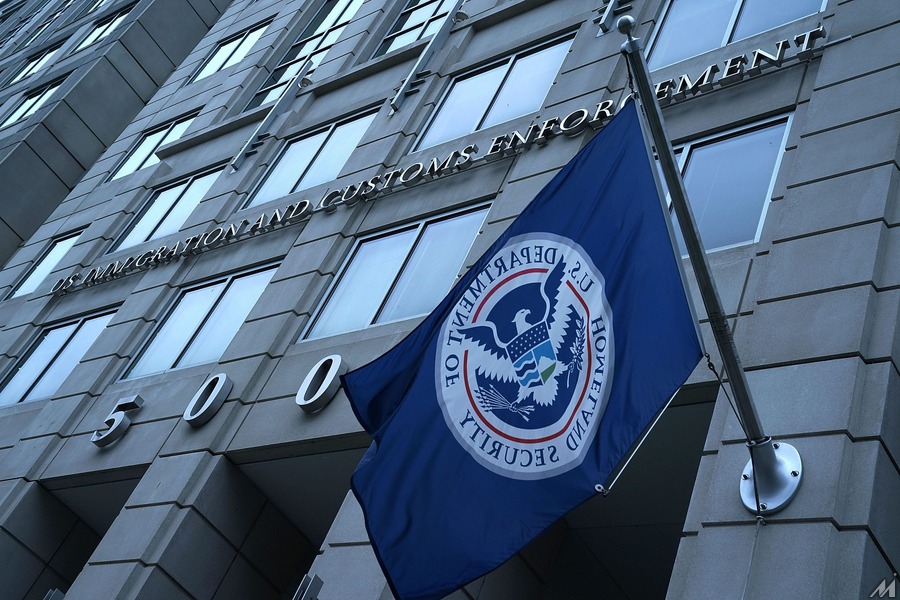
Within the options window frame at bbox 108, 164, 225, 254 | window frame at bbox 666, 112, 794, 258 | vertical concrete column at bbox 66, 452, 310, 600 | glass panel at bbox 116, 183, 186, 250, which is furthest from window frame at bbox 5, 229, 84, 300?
window frame at bbox 666, 112, 794, 258

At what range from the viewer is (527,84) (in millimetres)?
17906

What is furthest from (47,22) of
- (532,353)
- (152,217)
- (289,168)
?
(532,353)

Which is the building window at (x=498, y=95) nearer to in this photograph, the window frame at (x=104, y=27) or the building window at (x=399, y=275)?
the building window at (x=399, y=275)

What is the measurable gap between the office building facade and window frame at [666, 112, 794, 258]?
39 mm

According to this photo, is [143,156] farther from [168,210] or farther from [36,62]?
[36,62]

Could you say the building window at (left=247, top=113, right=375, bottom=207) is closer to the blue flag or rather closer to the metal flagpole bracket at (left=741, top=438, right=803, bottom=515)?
the blue flag

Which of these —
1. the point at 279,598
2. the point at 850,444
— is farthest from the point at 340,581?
the point at 850,444

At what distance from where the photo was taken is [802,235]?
10.6m

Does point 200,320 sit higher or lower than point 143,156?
lower

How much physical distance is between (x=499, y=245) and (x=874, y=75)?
18.8ft

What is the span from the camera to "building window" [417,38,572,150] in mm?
17578

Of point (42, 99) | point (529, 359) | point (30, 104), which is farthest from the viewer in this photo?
point (30, 104)

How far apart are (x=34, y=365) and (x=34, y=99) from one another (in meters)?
17.3

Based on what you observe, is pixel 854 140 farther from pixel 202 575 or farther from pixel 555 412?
pixel 202 575
